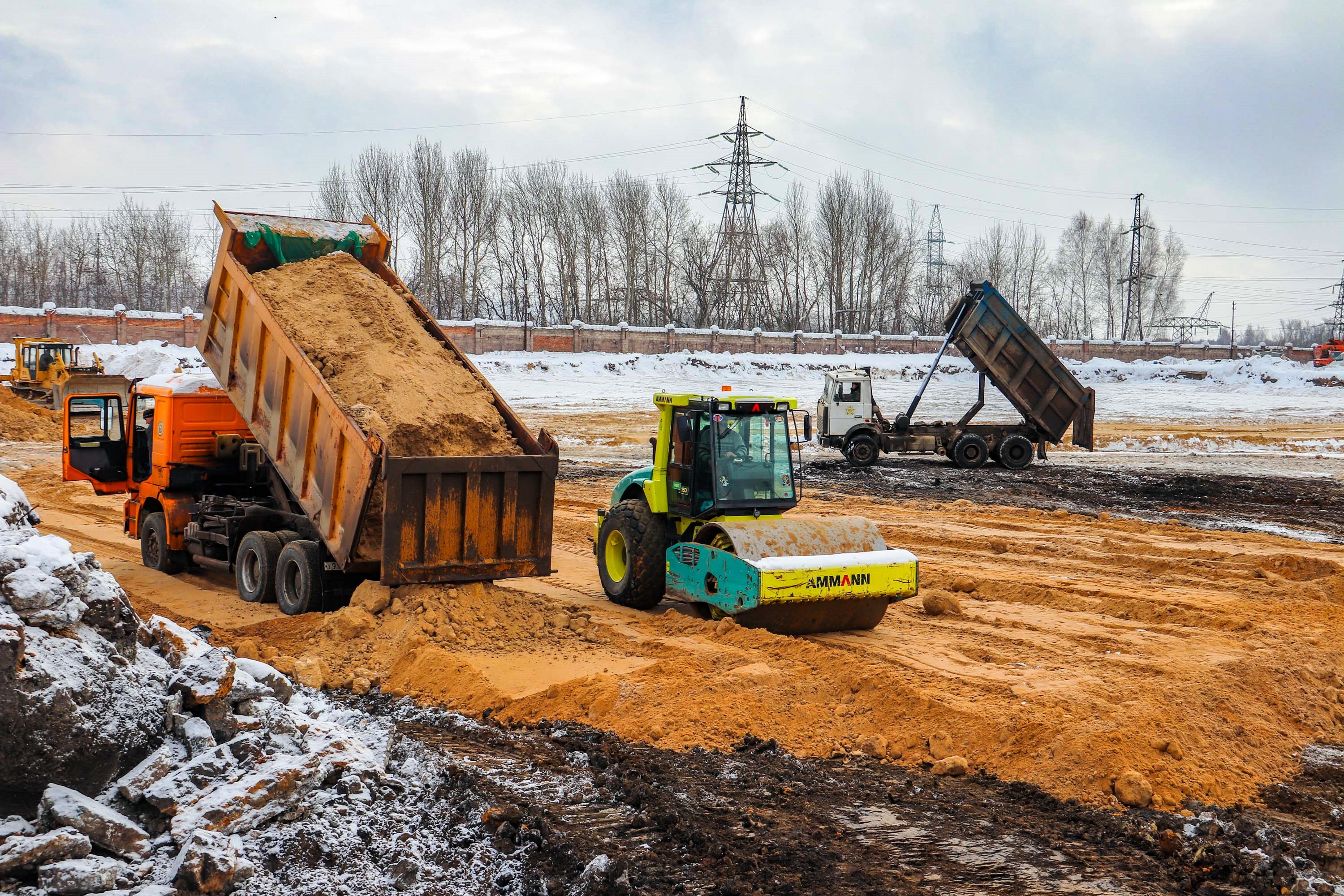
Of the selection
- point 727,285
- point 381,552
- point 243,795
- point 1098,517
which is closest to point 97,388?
point 381,552

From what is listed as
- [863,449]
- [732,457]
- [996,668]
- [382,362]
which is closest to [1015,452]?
[863,449]

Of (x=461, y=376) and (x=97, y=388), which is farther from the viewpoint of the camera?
(x=97, y=388)

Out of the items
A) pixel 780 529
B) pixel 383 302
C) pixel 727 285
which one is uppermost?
pixel 727 285

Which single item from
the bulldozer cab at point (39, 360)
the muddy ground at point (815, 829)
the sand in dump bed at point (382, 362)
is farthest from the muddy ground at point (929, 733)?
the bulldozer cab at point (39, 360)

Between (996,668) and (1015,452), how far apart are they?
16.2 metres

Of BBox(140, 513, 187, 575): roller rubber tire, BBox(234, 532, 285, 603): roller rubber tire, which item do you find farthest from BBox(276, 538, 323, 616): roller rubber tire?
BBox(140, 513, 187, 575): roller rubber tire

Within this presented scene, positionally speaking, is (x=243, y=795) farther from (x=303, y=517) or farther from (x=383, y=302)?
(x=383, y=302)

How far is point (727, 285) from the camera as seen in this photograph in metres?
53.9

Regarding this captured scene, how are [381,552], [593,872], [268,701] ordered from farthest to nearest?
1. [381,552]
2. [268,701]
3. [593,872]

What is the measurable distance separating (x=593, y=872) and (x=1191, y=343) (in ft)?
220

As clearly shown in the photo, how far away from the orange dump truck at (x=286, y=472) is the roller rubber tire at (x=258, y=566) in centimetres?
2

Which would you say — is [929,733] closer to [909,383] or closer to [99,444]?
[99,444]

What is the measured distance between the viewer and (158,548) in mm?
11594

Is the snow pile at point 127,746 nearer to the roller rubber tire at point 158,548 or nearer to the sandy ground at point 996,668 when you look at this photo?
the sandy ground at point 996,668
